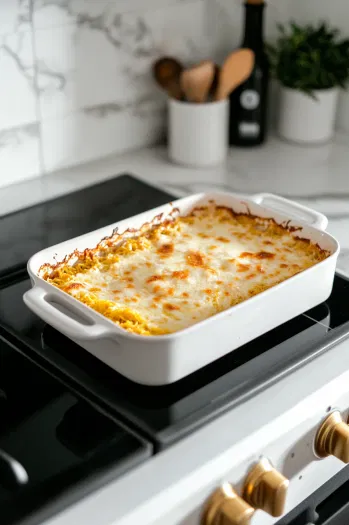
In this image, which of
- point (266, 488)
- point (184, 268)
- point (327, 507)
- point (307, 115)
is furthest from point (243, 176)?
point (266, 488)

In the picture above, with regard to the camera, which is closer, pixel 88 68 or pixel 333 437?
pixel 333 437

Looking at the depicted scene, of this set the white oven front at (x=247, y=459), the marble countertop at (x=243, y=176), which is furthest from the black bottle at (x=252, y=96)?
the white oven front at (x=247, y=459)

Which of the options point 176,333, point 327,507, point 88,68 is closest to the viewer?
point 176,333

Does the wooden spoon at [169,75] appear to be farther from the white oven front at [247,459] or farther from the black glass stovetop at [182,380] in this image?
the white oven front at [247,459]

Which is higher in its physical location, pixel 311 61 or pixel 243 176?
pixel 311 61

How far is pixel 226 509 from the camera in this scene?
0.80m

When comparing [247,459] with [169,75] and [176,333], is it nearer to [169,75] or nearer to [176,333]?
[176,333]

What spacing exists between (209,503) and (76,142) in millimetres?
821

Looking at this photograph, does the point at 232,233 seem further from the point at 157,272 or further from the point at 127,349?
the point at 127,349

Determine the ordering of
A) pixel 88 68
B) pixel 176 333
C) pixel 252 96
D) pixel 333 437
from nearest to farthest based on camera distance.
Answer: pixel 176 333 < pixel 333 437 < pixel 88 68 < pixel 252 96

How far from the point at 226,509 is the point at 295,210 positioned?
0.46m

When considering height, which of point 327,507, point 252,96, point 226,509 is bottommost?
point 327,507

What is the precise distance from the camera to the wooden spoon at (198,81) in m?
1.39

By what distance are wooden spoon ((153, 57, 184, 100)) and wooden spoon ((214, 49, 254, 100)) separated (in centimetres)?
9
